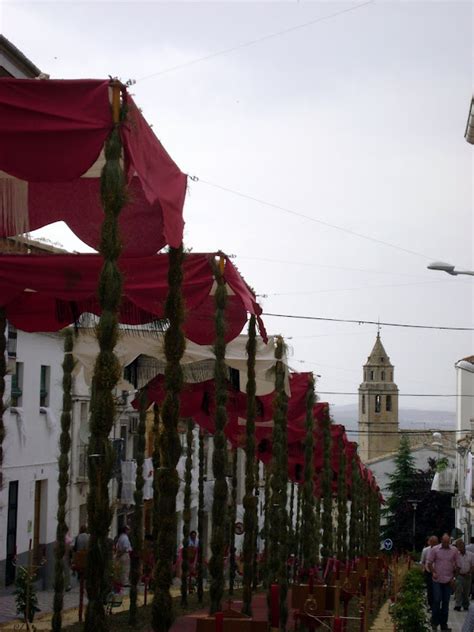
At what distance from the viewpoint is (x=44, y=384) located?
1240 inches

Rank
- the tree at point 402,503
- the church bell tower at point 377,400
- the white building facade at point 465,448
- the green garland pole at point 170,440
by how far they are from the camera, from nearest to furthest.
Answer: the green garland pole at point 170,440 < the white building facade at point 465,448 < the tree at point 402,503 < the church bell tower at point 377,400

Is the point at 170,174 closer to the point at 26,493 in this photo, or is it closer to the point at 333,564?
the point at 333,564

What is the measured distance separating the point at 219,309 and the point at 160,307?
56.9 inches

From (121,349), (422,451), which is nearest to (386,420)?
(422,451)

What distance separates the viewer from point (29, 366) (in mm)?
29766

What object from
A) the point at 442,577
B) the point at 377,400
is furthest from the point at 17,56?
the point at 377,400

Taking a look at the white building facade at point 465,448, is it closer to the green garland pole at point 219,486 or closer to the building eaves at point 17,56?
the building eaves at point 17,56

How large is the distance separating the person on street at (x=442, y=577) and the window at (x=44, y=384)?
14444mm

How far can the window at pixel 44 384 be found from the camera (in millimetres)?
31156

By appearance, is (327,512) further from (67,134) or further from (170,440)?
(67,134)

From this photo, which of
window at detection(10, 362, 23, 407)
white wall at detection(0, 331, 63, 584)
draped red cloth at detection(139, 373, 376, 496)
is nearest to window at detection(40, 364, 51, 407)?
white wall at detection(0, 331, 63, 584)

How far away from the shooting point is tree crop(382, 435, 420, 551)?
88000mm

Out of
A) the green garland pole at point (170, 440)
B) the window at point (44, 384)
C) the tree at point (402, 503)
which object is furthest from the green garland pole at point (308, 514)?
the tree at point (402, 503)

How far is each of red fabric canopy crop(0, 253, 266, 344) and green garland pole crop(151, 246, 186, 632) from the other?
0.60m
